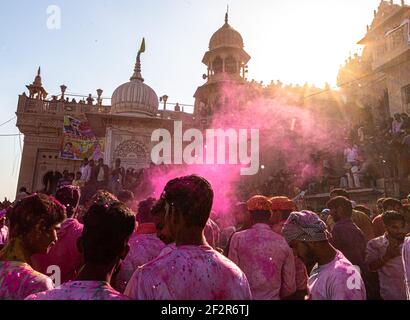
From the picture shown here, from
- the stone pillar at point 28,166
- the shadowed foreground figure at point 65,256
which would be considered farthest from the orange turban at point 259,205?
the stone pillar at point 28,166

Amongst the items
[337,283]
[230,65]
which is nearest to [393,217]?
[337,283]

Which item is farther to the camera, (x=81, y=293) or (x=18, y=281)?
(x=18, y=281)

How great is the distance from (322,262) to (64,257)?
8.06 feet

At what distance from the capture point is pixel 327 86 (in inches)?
1208

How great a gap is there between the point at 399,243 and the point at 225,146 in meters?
20.2

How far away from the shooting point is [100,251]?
181cm

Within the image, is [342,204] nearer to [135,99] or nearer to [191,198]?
[191,198]

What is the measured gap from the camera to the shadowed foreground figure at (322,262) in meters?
2.42

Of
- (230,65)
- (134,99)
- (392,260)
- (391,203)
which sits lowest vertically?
(392,260)

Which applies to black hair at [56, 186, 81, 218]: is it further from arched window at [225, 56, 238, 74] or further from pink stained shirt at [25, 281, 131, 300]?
arched window at [225, 56, 238, 74]

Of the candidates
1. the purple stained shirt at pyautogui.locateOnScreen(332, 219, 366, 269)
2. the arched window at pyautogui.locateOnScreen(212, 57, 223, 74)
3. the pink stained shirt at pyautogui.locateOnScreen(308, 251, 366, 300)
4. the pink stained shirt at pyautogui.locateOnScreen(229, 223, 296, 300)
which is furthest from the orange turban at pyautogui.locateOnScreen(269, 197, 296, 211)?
the arched window at pyautogui.locateOnScreen(212, 57, 223, 74)

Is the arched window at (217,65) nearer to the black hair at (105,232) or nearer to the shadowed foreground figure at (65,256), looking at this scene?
the shadowed foreground figure at (65,256)

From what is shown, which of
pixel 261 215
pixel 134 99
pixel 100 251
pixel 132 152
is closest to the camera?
pixel 100 251
